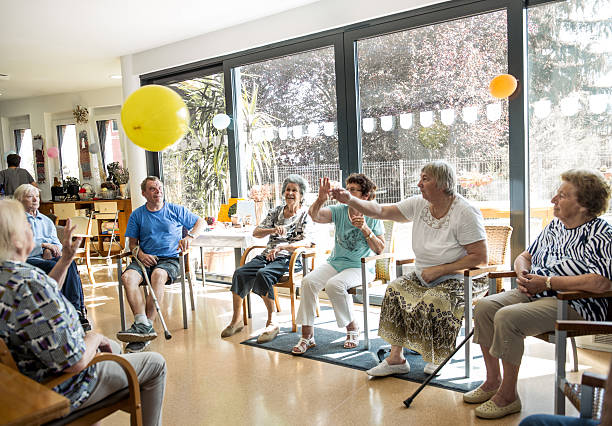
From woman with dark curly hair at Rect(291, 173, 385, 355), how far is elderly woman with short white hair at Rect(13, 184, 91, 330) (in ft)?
5.91

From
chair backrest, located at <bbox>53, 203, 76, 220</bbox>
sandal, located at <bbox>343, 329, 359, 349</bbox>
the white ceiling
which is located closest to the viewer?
sandal, located at <bbox>343, 329, 359, 349</bbox>

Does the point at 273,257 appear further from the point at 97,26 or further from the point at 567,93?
the point at 97,26

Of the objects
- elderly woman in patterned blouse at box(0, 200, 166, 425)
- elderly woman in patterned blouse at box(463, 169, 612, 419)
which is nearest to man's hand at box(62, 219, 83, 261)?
elderly woman in patterned blouse at box(0, 200, 166, 425)

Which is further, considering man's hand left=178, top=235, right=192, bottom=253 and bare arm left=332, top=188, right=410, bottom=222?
man's hand left=178, top=235, right=192, bottom=253

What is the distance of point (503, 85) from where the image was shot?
350cm

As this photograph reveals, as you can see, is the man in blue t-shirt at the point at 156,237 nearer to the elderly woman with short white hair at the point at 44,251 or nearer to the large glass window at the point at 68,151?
the elderly woman with short white hair at the point at 44,251

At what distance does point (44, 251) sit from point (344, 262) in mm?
2464

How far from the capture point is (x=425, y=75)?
412cm

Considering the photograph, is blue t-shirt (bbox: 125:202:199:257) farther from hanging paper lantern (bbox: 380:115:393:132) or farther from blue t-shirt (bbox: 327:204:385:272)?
hanging paper lantern (bbox: 380:115:393:132)

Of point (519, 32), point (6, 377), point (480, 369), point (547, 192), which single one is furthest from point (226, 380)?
point (519, 32)

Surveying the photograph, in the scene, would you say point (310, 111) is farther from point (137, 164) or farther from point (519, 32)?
point (137, 164)

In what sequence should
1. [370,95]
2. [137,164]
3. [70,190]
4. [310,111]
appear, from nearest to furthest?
[370,95]
[310,111]
[137,164]
[70,190]

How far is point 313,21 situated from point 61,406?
159 inches

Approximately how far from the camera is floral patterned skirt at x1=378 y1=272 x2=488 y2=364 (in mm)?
2732
